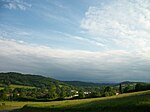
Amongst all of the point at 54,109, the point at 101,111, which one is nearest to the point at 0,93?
the point at 54,109

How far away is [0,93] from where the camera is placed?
566ft

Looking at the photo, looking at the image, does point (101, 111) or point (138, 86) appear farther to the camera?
point (138, 86)

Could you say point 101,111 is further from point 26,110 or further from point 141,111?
point 26,110

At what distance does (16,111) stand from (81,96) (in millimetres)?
44312

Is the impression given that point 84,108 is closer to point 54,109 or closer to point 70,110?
point 70,110

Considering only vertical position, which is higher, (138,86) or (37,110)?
(138,86)

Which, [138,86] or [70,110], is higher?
[138,86]

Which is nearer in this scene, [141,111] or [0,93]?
[141,111]

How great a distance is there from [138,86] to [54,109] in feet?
160

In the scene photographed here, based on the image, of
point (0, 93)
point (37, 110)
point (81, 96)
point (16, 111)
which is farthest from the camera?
point (0, 93)

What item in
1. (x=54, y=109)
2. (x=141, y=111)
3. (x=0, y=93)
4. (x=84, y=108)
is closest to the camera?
(x=141, y=111)

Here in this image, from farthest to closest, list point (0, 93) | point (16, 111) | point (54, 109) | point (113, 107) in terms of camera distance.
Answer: point (0, 93)
point (16, 111)
point (54, 109)
point (113, 107)

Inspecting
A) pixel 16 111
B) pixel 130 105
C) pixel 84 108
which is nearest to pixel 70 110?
pixel 84 108

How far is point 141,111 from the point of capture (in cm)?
4456
